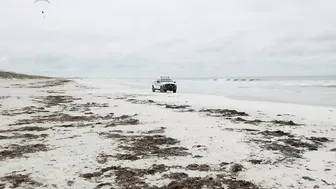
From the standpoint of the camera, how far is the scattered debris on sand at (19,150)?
7.06 meters

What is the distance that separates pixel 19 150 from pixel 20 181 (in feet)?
7.62

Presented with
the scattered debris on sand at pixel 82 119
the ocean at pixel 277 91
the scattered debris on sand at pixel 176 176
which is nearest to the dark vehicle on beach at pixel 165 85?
the ocean at pixel 277 91

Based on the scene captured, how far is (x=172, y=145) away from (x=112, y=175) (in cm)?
260

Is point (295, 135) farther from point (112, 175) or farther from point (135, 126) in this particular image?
point (112, 175)

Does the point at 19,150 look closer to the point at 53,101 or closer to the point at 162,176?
the point at 162,176

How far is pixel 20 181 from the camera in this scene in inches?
212

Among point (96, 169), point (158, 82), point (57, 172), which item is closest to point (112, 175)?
point (96, 169)

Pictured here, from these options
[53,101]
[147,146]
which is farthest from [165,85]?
[147,146]

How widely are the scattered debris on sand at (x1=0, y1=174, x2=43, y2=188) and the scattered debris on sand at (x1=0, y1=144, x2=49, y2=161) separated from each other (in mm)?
1382

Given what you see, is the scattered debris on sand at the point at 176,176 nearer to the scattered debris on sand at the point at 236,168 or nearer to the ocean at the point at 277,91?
the scattered debris on sand at the point at 236,168

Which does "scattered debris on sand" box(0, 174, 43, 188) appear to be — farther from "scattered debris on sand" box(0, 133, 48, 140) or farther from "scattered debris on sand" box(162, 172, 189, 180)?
"scattered debris on sand" box(0, 133, 48, 140)

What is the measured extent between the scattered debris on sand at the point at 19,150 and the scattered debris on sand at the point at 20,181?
54.4 inches

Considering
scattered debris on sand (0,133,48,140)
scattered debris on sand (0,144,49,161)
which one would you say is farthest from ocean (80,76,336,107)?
scattered debris on sand (0,144,49,161)

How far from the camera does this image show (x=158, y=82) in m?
38.3
